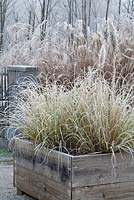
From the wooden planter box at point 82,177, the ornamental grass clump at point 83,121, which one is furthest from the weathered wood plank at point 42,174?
the ornamental grass clump at point 83,121

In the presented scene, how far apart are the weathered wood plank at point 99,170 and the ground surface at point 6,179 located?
751 millimetres

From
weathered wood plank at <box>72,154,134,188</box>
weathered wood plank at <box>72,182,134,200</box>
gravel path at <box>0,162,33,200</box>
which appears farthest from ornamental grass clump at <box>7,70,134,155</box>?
gravel path at <box>0,162,33,200</box>

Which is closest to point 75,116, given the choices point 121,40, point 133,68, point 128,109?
point 128,109

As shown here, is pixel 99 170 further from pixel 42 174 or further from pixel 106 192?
pixel 42 174

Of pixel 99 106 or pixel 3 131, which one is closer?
pixel 99 106

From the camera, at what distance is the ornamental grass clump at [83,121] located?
3480 mm

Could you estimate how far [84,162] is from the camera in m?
3.28

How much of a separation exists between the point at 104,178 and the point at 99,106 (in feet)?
1.81

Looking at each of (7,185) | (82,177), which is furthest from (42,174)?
(7,185)

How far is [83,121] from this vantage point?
357 cm

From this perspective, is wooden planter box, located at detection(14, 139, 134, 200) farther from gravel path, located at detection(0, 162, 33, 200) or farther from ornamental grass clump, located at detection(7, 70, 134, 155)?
gravel path, located at detection(0, 162, 33, 200)

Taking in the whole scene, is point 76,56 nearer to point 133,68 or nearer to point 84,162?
point 133,68

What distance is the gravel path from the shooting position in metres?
3.89

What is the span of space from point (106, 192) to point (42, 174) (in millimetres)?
531
